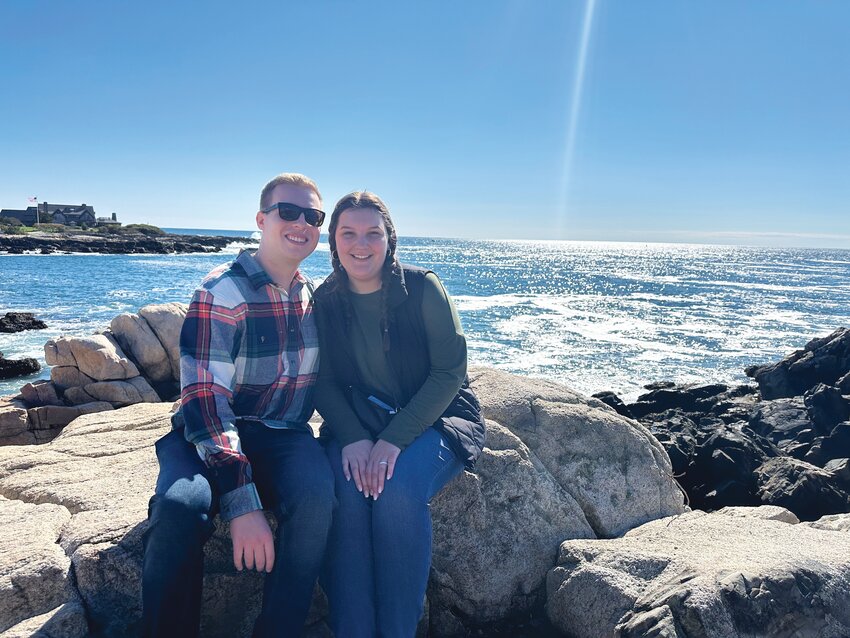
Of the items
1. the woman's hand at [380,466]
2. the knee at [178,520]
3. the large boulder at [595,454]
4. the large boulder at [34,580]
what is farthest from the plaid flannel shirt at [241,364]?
the large boulder at [595,454]

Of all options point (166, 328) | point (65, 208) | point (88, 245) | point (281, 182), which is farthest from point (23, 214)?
point (281, 182)

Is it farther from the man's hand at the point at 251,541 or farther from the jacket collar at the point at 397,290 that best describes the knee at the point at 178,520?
the jacket collar at the point at 397,290

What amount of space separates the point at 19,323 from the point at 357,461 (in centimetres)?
2565

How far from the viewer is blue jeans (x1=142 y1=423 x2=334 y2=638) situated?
2.57 m

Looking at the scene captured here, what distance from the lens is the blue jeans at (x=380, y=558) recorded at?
9.34ft

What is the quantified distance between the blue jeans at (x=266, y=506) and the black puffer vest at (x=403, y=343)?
1.96 ft

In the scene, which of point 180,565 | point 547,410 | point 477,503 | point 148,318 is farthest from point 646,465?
point 148,318

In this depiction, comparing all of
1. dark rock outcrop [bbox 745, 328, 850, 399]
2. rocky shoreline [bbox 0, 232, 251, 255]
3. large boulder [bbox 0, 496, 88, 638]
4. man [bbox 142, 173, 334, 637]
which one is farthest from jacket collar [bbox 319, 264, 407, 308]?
rocky shoreline [bbox 0, 232, 251, 255]

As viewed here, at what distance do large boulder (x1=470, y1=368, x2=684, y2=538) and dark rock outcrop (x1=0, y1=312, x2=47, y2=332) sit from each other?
956 inches

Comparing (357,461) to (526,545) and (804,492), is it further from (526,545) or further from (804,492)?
(804,492)

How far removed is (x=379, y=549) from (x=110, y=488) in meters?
2.22

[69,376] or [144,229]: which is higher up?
[144,229]

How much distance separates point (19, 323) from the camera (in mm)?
23125

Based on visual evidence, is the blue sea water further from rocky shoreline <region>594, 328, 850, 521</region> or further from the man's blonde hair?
the man's blonde hair
